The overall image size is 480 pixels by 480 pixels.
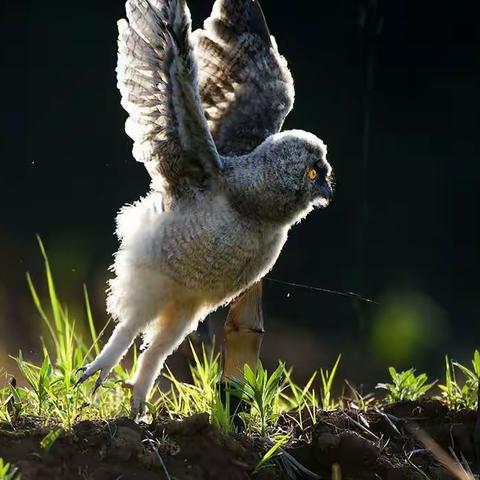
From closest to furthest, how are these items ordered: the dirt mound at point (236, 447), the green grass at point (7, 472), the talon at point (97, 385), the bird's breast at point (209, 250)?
the green grass at point (7, 472)
the dirt mound at point (236, 447)
the talon at point (97, 385)
the bird's breast at point (209, 250)

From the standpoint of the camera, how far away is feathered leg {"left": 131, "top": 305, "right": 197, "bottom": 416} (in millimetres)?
4027

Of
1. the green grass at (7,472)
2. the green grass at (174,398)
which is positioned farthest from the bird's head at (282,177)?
the green grass at (7,472)

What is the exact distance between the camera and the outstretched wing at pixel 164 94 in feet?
12.0

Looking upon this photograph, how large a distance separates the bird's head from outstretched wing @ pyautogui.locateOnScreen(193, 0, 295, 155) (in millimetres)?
500

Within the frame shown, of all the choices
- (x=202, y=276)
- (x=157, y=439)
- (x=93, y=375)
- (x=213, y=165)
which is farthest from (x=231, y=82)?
(x=157, y=439)

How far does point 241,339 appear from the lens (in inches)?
159

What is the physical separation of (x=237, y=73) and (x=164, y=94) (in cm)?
89

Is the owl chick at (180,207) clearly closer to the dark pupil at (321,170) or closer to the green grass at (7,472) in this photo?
the dark pupil at (321,170)

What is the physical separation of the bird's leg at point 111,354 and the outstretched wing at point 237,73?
40.9 inches

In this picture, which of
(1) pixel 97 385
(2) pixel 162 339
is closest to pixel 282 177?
(2) pixel 162 339

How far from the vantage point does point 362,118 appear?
23.9ft

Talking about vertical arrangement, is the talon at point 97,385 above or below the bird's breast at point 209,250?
below

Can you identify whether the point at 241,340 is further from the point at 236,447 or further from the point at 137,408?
the point at 236,447

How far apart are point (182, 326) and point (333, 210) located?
10.4 ft
